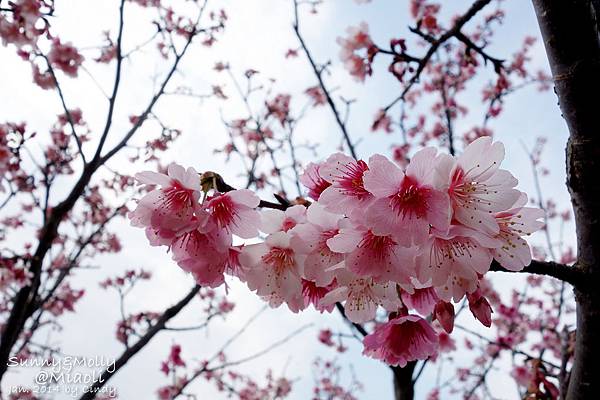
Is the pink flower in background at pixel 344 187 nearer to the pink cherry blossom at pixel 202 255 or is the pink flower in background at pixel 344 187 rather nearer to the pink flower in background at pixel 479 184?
the pink flower in background at pixel 479 184

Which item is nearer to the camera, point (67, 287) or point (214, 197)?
point (214, 197)

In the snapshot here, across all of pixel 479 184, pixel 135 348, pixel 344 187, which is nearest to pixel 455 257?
pixel 479 184

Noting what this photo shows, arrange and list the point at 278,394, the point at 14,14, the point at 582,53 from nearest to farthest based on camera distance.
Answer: the point at 582,53 → the point at 14,14 → the point at 278,394

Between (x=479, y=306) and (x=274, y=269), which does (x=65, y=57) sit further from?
(x=479, y=306)

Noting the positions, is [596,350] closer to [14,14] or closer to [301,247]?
[301,247]

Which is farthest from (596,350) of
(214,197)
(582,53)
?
(214,197)

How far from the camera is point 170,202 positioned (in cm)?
100

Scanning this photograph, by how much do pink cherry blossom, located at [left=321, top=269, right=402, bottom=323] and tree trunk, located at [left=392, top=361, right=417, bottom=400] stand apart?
1578 millimetres

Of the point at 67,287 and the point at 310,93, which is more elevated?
the point at 310,93

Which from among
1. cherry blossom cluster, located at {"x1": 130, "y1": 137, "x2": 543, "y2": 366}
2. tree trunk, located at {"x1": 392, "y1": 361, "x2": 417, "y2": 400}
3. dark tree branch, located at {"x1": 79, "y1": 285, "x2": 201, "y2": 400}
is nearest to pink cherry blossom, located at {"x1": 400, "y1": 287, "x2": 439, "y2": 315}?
cherry blossom cluster, located at {"x1": 130, "y1": 137, "x2": 543, "y2": 366}

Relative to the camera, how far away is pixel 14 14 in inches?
91.0

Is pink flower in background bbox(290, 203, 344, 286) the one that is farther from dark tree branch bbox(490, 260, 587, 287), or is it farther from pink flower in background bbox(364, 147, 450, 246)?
dark tree branch bbox(490, 260, 587, 287)

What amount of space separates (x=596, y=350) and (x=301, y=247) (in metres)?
0.92

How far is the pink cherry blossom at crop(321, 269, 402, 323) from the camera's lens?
3.08ft
